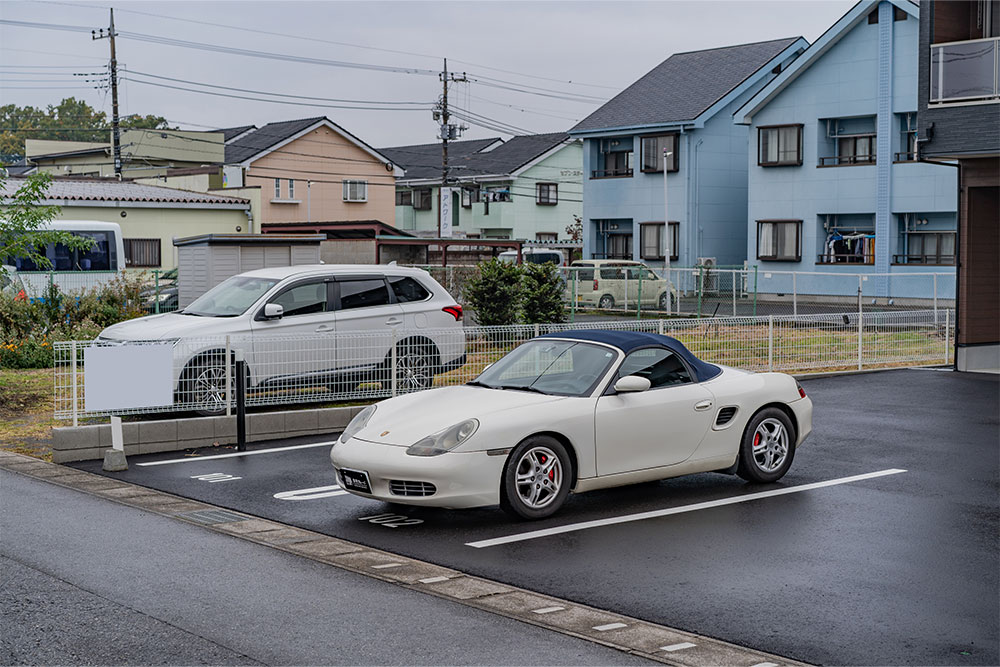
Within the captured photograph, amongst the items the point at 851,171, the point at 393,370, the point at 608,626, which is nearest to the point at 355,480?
the point at 608,626

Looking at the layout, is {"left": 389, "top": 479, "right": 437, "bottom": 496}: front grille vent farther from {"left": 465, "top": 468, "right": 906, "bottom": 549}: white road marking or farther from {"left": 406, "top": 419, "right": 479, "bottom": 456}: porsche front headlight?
{"left": 465, "top": 468, "right": 906, "bottom": 549}: white road marking

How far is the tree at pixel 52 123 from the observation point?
90938 mm

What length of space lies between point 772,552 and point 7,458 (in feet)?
25.0

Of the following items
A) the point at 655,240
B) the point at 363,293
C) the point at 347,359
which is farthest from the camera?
the point at 655,240

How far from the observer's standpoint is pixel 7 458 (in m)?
10.9

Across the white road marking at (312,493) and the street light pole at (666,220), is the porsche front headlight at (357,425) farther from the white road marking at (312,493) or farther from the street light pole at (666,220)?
the street light pole at (666,220)

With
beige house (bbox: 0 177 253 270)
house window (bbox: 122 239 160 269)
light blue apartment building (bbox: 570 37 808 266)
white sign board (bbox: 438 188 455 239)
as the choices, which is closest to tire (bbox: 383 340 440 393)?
beige house (bbox: 0 177 253 270)

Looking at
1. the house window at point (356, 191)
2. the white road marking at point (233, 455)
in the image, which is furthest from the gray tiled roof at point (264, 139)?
the white road marking at point (233, 455)

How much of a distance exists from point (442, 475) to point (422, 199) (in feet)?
178

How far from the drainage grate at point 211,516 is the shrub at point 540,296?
→ 1288 cm

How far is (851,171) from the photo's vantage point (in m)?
37.0

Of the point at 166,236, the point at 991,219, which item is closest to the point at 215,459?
the point at 991,219

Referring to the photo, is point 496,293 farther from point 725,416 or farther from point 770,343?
point 725,416

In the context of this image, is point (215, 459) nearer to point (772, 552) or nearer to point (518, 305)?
point (772, 552)
